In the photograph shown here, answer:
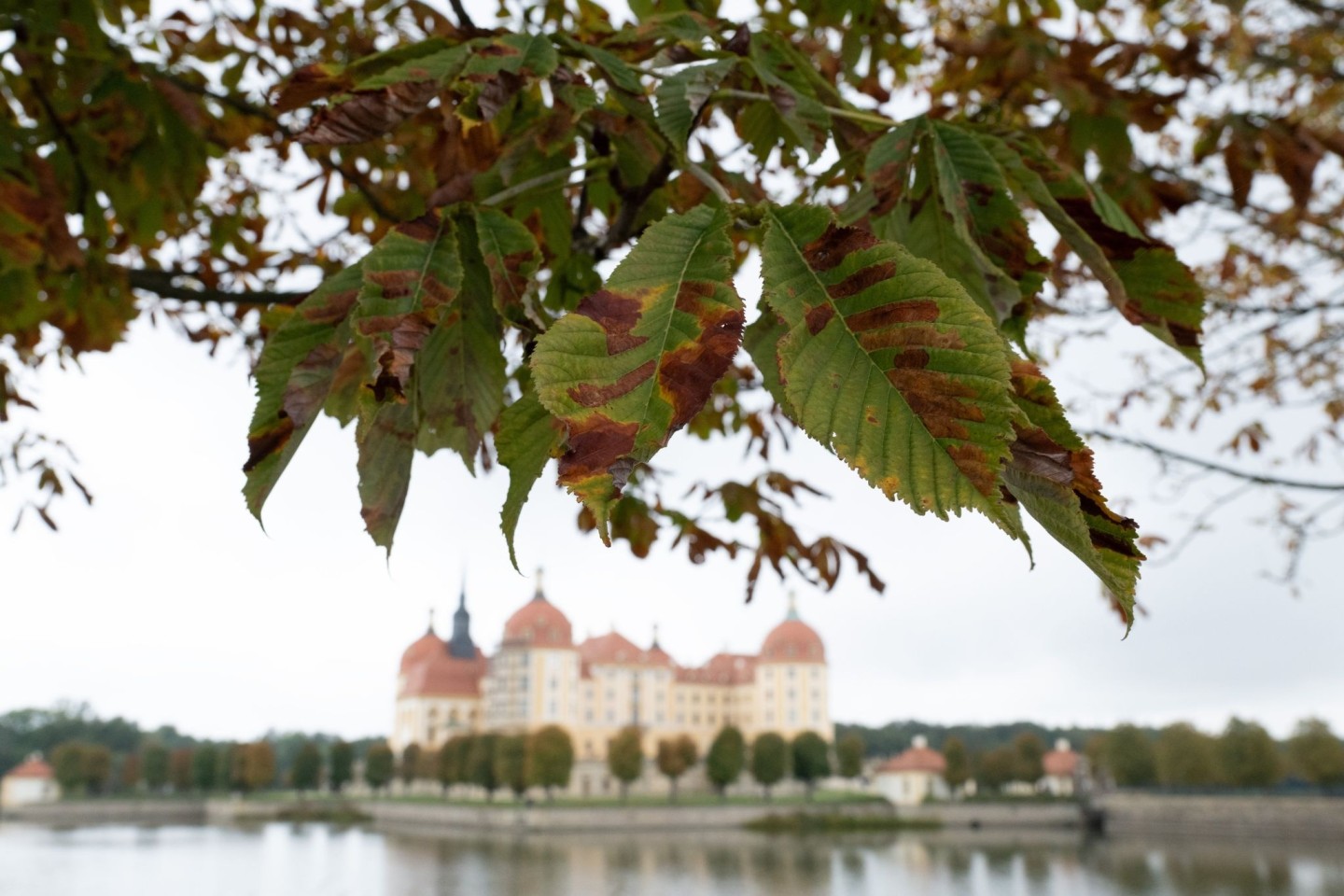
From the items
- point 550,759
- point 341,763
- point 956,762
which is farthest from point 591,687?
point 956,762

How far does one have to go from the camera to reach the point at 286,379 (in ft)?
2.66

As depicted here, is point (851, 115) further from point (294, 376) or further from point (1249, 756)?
point (1249, 756)

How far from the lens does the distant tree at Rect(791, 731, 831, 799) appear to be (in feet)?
174

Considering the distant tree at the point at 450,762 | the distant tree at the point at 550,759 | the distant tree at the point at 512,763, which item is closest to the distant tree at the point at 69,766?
the distant tree at the point at 450,762

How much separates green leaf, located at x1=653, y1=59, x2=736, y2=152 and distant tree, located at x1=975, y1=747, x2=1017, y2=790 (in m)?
54.5

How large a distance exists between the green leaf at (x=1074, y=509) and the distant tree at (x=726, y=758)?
5192cm

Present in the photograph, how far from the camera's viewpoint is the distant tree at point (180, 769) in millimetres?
64688

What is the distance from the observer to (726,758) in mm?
50375

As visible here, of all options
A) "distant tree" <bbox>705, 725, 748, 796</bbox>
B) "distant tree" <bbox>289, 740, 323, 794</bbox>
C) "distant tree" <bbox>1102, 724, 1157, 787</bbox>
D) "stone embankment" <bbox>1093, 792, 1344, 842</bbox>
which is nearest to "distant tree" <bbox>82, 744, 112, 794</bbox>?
"distant tree" <bbox>289, 740, 323, 794</bbox>

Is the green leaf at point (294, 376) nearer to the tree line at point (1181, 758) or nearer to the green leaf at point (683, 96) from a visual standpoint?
the green leaf at point (683, 96)

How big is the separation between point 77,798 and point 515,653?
107ft

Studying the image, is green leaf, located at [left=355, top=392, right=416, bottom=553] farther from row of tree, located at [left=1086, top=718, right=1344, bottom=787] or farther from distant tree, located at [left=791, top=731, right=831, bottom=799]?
distant tree, located at [left=791, top=731, right=831, bottom=799]

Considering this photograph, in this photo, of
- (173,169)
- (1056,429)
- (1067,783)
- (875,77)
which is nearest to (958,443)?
(1056,429)

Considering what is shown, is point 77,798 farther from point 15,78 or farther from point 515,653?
point 15,78
